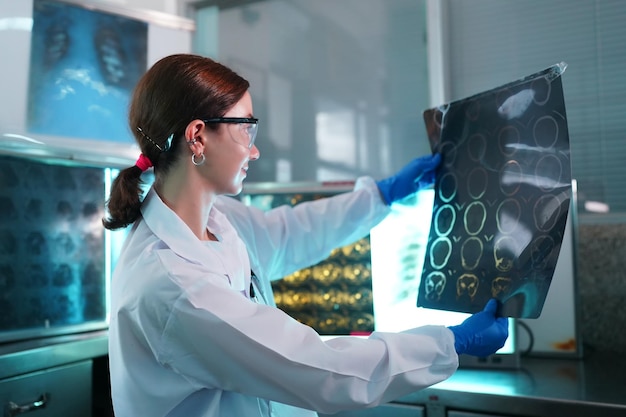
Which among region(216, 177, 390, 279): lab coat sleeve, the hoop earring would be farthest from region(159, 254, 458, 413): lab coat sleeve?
region(216, 177, 390, 279): lab coat sleeve

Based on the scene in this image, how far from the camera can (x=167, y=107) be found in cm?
118

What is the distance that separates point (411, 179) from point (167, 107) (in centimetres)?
66

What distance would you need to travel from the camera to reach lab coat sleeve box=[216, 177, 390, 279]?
1.57 m

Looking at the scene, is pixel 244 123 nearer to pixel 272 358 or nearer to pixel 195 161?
pixel 195 161

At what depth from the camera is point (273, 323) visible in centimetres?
103

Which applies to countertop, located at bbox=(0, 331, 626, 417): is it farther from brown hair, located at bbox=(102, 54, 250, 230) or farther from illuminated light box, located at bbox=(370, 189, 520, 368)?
brown hair, located at bbox=(102, 54, 250, 230)

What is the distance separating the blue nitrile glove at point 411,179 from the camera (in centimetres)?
151

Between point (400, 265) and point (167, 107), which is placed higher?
point (167, 107)

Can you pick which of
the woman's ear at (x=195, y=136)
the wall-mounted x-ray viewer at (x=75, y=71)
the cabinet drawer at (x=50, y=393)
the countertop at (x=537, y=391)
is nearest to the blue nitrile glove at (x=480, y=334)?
the countertop at (x=537, y=391)

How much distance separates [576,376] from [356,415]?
1.88 ft

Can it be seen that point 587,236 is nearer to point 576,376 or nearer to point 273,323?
point 576,376

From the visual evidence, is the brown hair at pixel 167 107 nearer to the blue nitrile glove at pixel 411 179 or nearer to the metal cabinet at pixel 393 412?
A: the blue nitrile glove at pixel 411 179

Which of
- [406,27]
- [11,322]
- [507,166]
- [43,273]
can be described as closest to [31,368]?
[11,322]

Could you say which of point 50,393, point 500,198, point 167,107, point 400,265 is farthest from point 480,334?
point 50,393
